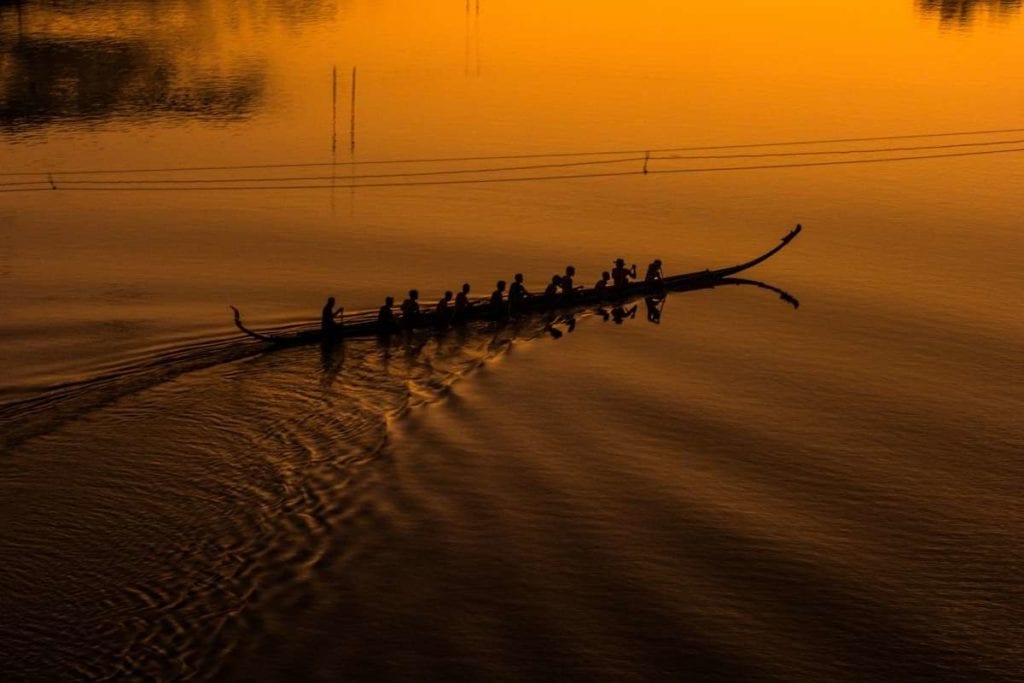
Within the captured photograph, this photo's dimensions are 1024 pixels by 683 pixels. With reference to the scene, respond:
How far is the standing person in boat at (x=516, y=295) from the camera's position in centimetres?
3609

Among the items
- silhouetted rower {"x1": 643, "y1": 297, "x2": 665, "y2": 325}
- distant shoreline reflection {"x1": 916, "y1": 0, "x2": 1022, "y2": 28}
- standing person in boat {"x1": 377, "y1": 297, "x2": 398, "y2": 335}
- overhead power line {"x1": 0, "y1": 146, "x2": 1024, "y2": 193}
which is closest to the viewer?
standing person in boat {"x1": 377, "y1": 297, "x2": 398, "y2": 335}

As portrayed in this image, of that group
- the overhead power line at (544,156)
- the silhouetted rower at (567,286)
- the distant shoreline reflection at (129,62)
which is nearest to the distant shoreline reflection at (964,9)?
the overhead power line at (544,156)

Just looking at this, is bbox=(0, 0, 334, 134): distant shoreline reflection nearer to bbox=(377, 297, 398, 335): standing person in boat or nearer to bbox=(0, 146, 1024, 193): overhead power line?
bbox=(0, 146, 1024, 193): overhead power line

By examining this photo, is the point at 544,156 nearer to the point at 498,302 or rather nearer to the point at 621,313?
the point at 621,313

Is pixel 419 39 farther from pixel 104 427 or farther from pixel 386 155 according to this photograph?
pixel 104 427

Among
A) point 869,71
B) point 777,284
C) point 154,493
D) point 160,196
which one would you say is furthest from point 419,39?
point 154,493

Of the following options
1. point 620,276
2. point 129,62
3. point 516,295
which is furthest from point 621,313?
point 129,62

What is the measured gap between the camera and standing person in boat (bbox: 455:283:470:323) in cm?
3462

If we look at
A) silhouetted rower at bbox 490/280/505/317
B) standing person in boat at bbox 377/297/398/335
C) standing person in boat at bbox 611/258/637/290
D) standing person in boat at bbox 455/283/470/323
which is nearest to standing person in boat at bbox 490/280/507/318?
silhouetted rower at bbox 490/280/505/317

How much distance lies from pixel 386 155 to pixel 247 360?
27.1m

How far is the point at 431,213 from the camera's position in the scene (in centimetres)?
4888

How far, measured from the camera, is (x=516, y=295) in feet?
119

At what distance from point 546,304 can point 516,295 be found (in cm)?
143

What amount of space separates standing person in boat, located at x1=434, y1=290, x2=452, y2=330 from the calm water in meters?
1.30
